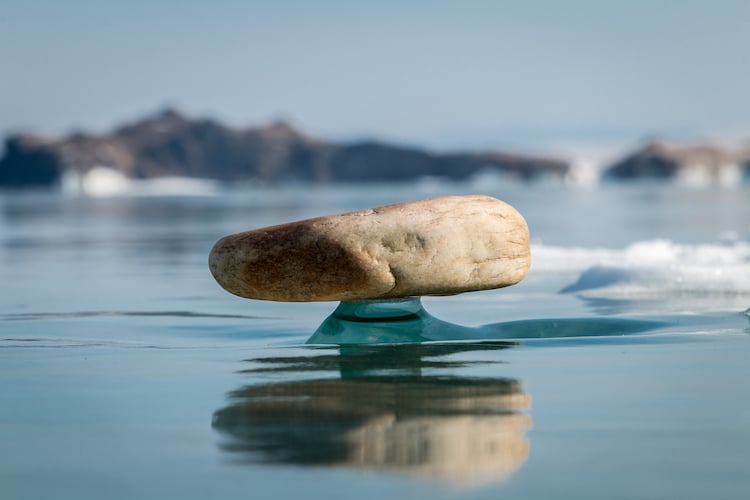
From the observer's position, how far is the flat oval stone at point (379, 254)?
5.95 meters

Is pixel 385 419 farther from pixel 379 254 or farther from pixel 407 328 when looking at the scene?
pixel 407 328

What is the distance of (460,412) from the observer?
391 centimetres

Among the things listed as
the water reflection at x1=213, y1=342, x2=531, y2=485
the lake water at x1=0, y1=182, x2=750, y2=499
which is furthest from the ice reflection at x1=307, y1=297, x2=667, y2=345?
the water reflection at x1=213, y1=342, x2=531, y2=485

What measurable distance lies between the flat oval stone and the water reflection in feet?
2.46

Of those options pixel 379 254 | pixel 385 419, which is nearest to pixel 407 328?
pixel 379 254

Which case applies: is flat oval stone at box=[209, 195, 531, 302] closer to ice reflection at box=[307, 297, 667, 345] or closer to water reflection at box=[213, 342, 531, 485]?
ice reflection at box=[307, 297, 667, 345]

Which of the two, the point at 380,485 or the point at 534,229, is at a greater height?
the point at 534,229

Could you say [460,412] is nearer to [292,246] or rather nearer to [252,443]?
[252,443]

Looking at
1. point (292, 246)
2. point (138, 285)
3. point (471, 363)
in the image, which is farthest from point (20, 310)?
point (471, 363)

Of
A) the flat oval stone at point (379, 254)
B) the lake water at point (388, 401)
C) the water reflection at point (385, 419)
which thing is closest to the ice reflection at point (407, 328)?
the lake water at point (388, 401)

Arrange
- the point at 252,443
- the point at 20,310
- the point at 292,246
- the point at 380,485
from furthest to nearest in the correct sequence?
the point at 20,310
the point at 292,246
the point at 252,443
the point at 380,485

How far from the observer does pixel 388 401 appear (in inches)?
164

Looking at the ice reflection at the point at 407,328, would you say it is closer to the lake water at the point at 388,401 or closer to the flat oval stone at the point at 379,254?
the lake water at the point at 388,401

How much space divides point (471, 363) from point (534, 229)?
17.2m
